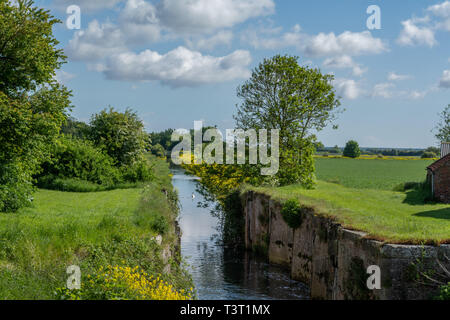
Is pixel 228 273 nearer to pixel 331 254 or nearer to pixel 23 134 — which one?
pixel 331 254

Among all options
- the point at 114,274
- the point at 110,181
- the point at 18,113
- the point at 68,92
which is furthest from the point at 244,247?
the point at 114,274

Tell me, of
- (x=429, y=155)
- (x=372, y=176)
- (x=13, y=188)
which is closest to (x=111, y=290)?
(x=13, y=188)

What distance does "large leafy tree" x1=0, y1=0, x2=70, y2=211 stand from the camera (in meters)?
17.2

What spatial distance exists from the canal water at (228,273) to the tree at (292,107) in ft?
21.9

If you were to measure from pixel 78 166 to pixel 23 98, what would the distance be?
9908 mm

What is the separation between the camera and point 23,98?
18.6m

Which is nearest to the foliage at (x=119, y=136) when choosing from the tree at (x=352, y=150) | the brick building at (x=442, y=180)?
the brick building at (x=442, y=180)

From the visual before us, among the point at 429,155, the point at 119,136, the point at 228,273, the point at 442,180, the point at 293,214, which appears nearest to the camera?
the point at 293,214

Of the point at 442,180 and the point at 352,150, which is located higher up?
the point at 352,150

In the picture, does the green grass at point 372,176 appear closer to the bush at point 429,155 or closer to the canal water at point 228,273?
the canal water at point 228,273

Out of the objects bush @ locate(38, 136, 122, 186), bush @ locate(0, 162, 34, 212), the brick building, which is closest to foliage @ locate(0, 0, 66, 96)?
bush @ locate(0, 162, 34, 212)
